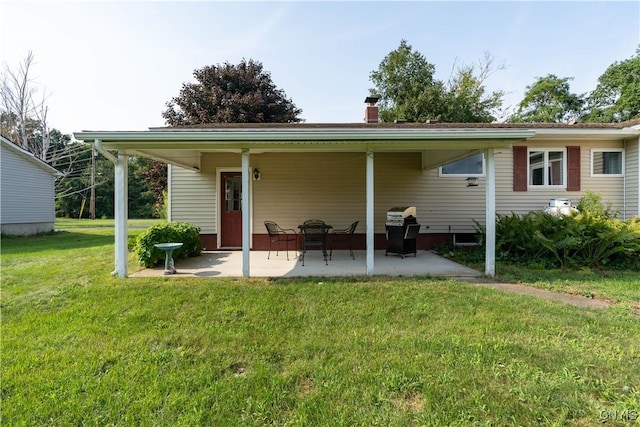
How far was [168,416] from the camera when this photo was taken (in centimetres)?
209

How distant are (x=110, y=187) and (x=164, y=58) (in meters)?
32.6

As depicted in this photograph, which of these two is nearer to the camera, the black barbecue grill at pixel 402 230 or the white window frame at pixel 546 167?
the black barbecue grill at pixel 402 230

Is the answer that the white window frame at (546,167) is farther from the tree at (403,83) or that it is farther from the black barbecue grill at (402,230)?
the tree at (403,83)

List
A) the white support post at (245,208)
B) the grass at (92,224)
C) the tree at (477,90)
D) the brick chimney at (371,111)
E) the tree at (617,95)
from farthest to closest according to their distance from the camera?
1. the tree at (477,90)
2. the tree at (617,95)
3. the grass at (92,224)
4. the brick chimney at (371,111)
5. the white support post at (245,208)

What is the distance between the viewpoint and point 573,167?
8.47 metres

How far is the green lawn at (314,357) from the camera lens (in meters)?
2.14

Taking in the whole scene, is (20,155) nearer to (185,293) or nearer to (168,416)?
(185,293)

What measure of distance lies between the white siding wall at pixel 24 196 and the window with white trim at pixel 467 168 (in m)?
16.0

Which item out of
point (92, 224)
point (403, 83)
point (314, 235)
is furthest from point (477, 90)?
point (92, 224)

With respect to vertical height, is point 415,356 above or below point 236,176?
below

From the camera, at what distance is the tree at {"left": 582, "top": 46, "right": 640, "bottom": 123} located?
71.2 feet

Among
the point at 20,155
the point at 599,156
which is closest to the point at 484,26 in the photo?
the point at 599,156

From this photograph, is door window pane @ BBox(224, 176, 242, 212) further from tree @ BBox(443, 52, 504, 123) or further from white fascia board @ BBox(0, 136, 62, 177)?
tree @ BBox(443, 52, 504, 123)

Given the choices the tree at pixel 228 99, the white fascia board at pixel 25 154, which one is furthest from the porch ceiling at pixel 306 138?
the tree at pixel 228 99
